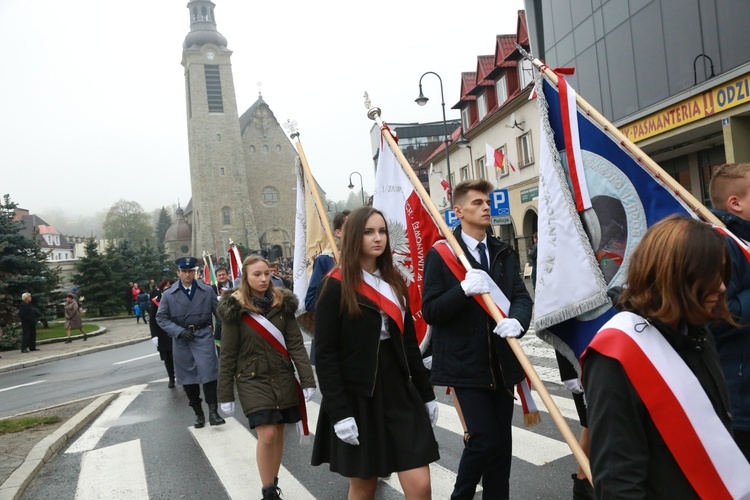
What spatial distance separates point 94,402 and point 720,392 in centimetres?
913

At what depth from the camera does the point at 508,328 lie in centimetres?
346

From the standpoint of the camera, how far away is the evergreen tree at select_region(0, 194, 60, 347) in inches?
860

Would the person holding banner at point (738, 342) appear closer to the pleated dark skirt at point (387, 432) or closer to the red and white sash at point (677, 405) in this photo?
the red and white sash at point (677, 405)

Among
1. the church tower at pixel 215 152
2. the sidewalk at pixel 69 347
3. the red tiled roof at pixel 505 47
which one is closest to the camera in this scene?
the sidewalk at pixel 69 347

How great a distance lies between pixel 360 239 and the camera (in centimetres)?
345

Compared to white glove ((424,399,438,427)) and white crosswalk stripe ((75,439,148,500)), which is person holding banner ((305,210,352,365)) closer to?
white crosswalk stripe ((75,439,148,500))

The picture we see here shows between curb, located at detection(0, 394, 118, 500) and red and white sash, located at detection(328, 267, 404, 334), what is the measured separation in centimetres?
358

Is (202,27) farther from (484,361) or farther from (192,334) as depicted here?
(484,361)

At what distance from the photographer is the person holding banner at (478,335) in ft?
11.6

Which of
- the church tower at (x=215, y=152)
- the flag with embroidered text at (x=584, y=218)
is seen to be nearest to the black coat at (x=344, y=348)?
the flag with embroidered text at (x=584, y=218)

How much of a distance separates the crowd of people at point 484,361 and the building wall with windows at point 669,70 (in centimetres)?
1138

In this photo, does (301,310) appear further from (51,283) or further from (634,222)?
(51,283)

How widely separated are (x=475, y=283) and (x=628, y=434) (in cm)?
184

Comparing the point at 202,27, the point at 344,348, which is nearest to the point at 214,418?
the point at 344,348
